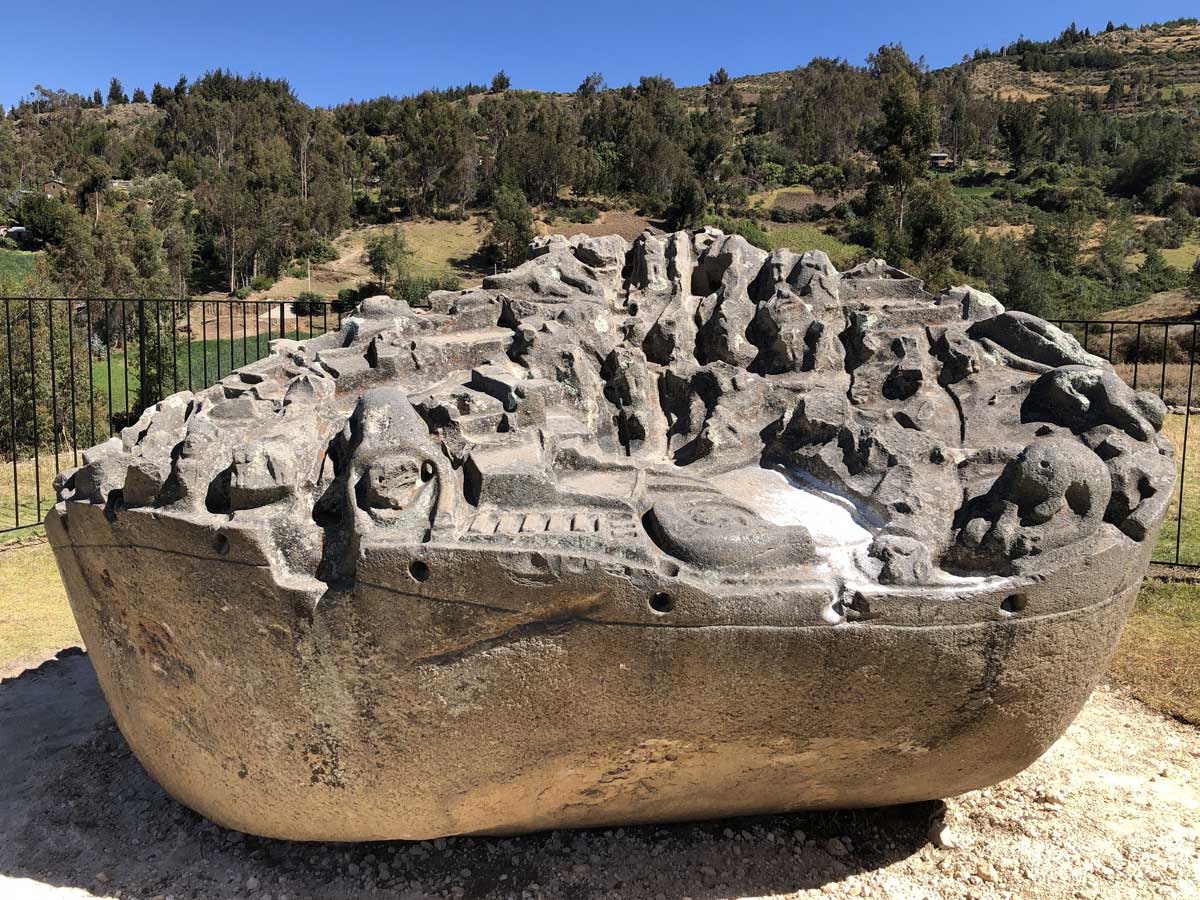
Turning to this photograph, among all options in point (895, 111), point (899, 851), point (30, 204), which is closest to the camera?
point (899, 851)

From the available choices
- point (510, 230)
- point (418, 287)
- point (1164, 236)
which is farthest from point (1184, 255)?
point (418, 287)

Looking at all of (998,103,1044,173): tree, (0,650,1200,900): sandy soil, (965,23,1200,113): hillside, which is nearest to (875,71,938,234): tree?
(998,103,1044,173): tree

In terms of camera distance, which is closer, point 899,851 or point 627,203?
point 899,851

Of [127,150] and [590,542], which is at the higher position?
[127,150]

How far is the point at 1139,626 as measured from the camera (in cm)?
604

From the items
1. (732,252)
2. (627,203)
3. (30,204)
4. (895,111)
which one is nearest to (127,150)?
(30,204)

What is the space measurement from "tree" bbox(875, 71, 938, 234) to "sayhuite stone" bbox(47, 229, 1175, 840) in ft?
87.2

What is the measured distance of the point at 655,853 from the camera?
147 inches

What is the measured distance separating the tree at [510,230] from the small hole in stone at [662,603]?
1295 inches

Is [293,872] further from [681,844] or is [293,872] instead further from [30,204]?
[30,204]

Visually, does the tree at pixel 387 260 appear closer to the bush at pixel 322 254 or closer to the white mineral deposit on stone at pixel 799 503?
the bush at pixel 322 254

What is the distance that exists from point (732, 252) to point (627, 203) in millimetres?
40126

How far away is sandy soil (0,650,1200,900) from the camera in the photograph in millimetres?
3574

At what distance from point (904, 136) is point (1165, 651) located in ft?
87.6
